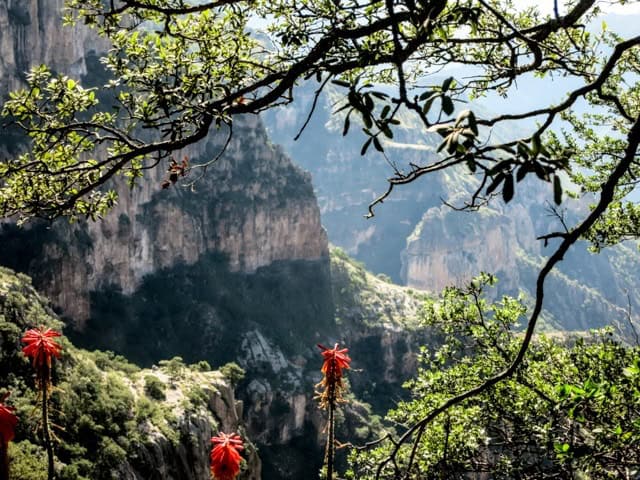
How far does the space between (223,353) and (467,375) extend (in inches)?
2511

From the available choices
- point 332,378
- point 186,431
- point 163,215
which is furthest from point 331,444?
point 163,215

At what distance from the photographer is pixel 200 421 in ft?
102

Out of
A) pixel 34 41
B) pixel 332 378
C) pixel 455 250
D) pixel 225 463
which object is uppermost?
pixel 455 250

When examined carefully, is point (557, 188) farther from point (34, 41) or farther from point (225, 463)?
point (34, 41)

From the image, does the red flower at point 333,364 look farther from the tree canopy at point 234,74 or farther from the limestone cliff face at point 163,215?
the limestone cliff face at point 163,215

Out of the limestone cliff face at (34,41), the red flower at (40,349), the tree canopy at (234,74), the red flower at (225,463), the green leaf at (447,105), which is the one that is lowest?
the red flower at (225,463)

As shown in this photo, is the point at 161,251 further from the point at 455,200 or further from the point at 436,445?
the point at 455,200

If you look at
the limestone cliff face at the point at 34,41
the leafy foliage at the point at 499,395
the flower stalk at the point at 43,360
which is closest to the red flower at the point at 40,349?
the flower stalk at the point at 43,360

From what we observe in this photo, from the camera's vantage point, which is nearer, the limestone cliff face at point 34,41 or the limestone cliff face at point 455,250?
the limestone cliff face at point 34,41

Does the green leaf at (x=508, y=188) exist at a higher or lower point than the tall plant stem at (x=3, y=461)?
higher

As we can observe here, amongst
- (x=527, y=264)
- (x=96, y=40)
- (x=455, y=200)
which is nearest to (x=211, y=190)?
(x=96, y=40)

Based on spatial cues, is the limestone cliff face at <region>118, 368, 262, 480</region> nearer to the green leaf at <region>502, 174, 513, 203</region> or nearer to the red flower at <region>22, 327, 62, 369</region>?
the red flower at <region>22, 327, 62, 369</region>

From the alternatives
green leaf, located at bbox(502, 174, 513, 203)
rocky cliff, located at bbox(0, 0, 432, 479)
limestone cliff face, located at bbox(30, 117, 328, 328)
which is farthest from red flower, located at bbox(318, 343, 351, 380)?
limestone cliff face, located at bbox(30, 117, 328, 328)

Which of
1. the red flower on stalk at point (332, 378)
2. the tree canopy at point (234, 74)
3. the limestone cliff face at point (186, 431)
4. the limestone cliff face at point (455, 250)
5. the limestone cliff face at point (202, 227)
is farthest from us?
the limestone cliff face at point (455, 250)
